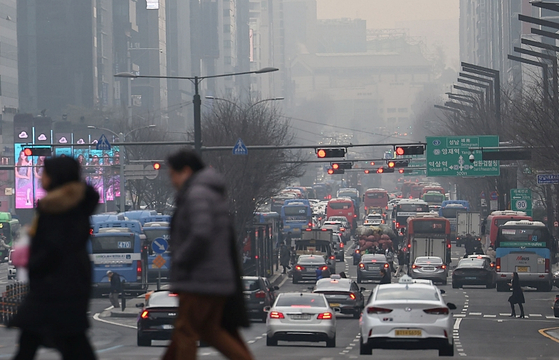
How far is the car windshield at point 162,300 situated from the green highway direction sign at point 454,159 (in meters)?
28.9

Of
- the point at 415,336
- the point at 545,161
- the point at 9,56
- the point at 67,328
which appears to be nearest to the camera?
the point at 67,328

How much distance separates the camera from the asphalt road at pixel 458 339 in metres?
21.5

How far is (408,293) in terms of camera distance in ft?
63.8

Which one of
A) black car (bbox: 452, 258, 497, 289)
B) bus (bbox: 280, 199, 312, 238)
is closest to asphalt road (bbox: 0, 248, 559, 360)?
black car (bbox: 452, 258, 497, 289)

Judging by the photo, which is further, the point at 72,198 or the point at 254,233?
the point at 254,233

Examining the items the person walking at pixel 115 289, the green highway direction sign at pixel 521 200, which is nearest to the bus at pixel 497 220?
the green highway direction sign at pixel 521 200

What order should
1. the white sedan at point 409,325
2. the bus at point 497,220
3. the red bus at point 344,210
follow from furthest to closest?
1. the red bus at point 344,210
2. the bus at point 497,220
3. the white sedan at point 409,325

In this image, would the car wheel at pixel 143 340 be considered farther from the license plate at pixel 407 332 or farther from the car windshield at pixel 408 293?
the license plate at pixel 407 332

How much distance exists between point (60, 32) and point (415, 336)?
140 m

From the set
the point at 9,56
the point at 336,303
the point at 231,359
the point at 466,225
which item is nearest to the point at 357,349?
the point at 336,303

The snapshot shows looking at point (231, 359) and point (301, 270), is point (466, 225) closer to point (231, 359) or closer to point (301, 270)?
point (301, 270)

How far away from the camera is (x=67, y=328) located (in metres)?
7.29

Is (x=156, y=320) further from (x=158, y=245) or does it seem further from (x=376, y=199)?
(x=376, y=199)

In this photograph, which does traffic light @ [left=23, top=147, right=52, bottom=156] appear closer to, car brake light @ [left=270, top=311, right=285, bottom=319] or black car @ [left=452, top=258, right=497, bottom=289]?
car brake light @ [left=270, top=311, right=285, bottom=319]
